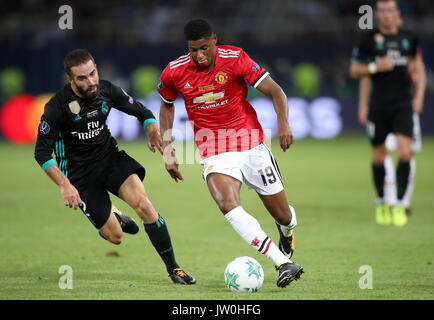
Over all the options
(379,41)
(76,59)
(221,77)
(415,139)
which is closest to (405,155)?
(415,139)

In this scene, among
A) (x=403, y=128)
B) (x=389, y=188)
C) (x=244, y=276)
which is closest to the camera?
(x=244, y=276)

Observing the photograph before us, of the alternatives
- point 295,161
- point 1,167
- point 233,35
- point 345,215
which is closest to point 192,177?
point 295,161

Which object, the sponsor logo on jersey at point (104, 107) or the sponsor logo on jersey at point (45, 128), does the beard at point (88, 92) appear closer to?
the sponsor logo on jersey at point (104, 107)

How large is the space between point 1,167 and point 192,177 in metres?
4.34

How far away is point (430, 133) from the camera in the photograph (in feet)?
73.7

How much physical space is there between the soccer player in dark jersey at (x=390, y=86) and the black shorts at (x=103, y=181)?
4.14 metres

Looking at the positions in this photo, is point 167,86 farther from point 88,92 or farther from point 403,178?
point 403,178

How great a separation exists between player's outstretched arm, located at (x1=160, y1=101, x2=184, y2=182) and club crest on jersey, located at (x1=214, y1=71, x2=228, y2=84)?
1.89ft

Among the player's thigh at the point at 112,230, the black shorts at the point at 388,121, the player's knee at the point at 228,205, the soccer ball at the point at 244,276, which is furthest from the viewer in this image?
the black shorts at the point at 388,121

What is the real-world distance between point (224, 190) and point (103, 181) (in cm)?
140

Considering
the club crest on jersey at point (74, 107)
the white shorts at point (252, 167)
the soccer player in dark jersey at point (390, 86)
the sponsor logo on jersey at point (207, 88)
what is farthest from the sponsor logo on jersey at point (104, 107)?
the soccer player in dark jersey at point (390, 86)

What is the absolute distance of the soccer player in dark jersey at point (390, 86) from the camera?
400 inches

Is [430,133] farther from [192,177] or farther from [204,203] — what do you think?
[204,203]

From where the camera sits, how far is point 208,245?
29.0 feet
